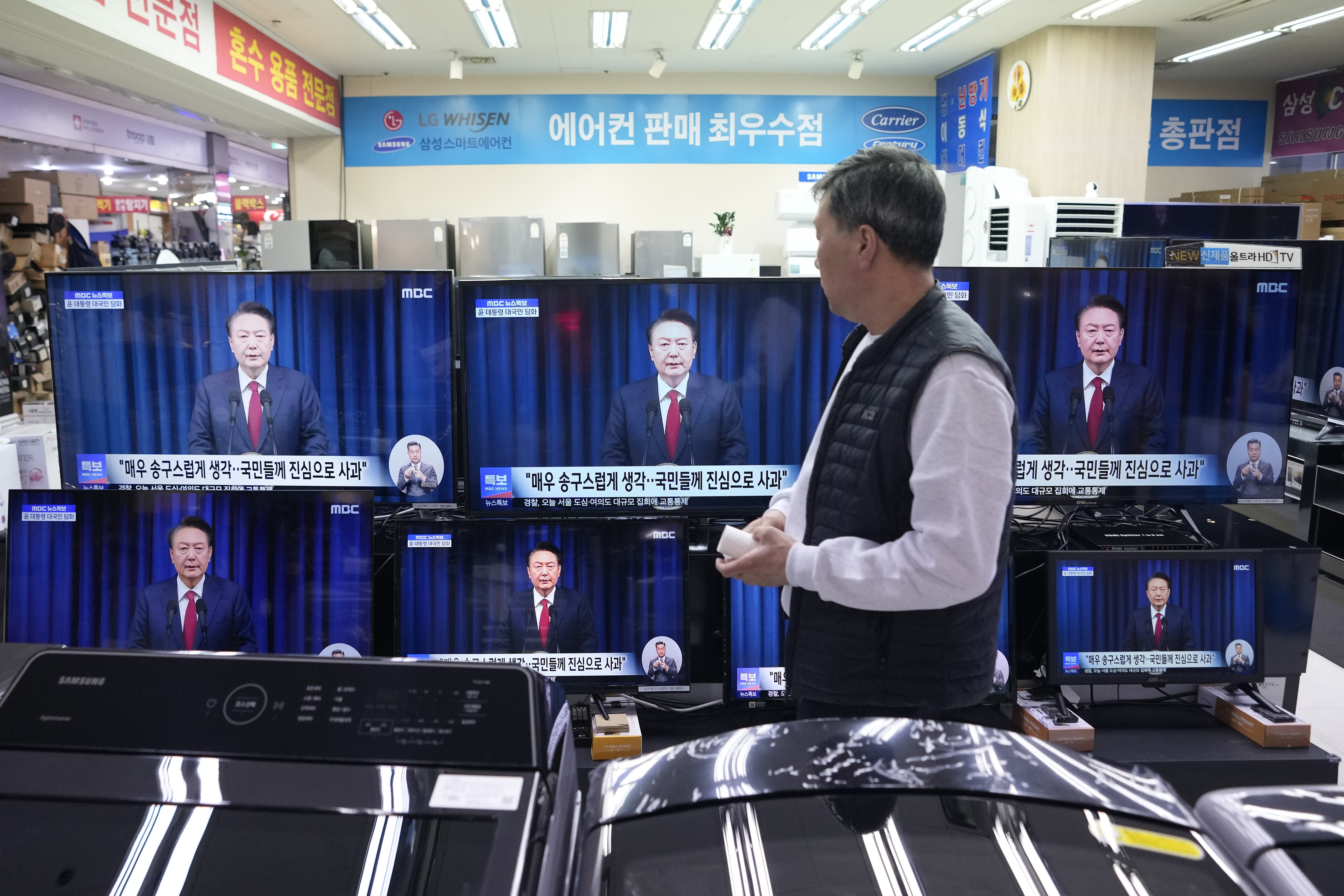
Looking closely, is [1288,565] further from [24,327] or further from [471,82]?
[471,82]

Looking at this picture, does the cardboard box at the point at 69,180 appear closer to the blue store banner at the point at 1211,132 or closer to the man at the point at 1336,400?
the man at the point at 1336,400

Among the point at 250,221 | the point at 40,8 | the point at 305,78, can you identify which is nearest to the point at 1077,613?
the point at 40,8

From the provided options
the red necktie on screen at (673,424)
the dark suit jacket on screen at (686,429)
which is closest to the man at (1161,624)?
the dark suit jacket on screen at (686,429)

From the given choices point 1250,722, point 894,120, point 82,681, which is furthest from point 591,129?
point 82,681

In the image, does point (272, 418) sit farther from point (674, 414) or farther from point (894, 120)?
point (894, 120)

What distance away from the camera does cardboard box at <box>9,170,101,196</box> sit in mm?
7645

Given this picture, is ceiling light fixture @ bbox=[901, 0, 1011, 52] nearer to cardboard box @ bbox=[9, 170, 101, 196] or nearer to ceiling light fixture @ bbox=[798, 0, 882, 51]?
ceiling light fixture @ bbox=[798, 0, 882, 51]

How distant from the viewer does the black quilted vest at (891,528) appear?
138 centimetres

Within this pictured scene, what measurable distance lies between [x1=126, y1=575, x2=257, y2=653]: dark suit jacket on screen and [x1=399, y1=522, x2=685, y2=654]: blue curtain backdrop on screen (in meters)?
0.36

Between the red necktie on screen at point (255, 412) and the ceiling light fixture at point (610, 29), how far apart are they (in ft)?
17.9

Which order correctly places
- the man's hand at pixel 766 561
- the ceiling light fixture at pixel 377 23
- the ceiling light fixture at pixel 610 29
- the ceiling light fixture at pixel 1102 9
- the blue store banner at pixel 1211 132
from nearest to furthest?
1. the man's hand at pixel 766 561
2. the ceiling light fixture at pixel 377 23
3. the ceiling light fixture at pixel 1102 9
4. the ceiling light fixture at pixel 610 29
5. the blue store banner at pixel 1211 132

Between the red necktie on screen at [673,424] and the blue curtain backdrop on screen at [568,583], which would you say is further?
the red necktie on screen at [673,424]

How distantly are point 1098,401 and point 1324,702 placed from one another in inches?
58.2

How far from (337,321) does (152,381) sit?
0.50m
